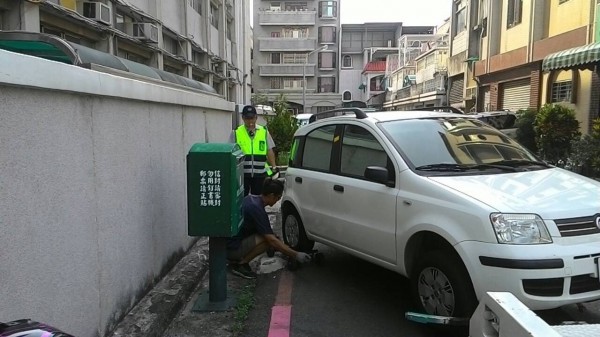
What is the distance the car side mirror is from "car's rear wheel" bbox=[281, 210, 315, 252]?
1755 millimetres

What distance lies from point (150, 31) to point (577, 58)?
36.3 feet

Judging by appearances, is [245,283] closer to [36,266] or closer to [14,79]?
[36,266]

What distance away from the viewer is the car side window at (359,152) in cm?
463

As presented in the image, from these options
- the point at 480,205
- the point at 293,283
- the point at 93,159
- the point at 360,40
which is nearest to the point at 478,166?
the point at 480,205

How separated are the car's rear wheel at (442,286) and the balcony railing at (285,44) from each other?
182 feet

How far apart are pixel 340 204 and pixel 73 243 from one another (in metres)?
2.64

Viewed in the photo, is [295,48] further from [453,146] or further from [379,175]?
[379,175]

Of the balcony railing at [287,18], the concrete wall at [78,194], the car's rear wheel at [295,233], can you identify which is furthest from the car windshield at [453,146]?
the balcony railing at [287,18]

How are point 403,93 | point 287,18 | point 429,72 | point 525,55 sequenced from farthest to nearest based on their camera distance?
point 287,18, point 403,93, point 429,72, point 525,55

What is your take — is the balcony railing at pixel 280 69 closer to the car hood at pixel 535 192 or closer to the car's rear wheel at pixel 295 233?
the car's rear wheel at pixel 295 233

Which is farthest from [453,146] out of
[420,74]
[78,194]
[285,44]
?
[285,44]

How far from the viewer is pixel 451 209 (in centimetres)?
361

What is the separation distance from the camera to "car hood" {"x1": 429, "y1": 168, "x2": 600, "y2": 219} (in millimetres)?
3396

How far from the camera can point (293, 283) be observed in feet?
17.1
